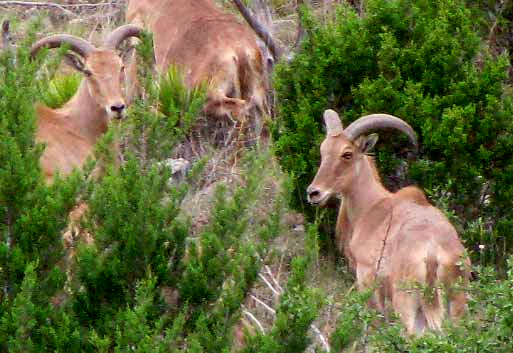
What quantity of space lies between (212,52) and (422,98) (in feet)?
9.66

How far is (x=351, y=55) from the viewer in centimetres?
1043

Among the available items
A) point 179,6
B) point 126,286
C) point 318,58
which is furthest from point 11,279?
point 179,6

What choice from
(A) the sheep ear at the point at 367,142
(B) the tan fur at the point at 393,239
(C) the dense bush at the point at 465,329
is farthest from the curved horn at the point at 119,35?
(C) the dense bush at the point at 465,329

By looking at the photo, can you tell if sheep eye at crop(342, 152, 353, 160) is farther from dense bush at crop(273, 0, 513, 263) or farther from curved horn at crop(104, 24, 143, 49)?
curved horn at crop(104, 24, 143, 49)

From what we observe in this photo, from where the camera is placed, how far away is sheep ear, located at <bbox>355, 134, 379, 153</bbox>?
10.1m

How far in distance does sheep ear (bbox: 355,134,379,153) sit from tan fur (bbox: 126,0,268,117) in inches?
88.6

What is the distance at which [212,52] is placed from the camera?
12477mm

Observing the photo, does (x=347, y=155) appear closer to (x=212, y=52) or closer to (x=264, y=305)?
(x=264, y=305)

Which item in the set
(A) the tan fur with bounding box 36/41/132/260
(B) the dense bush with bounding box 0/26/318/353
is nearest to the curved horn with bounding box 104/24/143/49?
(A) the tan fur with bounding box 36/41/132/260

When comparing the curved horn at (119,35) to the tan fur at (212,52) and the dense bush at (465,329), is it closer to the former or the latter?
the tan fur at (212,52)

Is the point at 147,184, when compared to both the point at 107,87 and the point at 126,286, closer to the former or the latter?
the point at 126,286

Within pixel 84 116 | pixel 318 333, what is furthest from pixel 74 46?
pixel 318 333

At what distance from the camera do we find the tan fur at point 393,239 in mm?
8547

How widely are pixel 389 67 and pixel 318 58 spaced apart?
0.59 m
